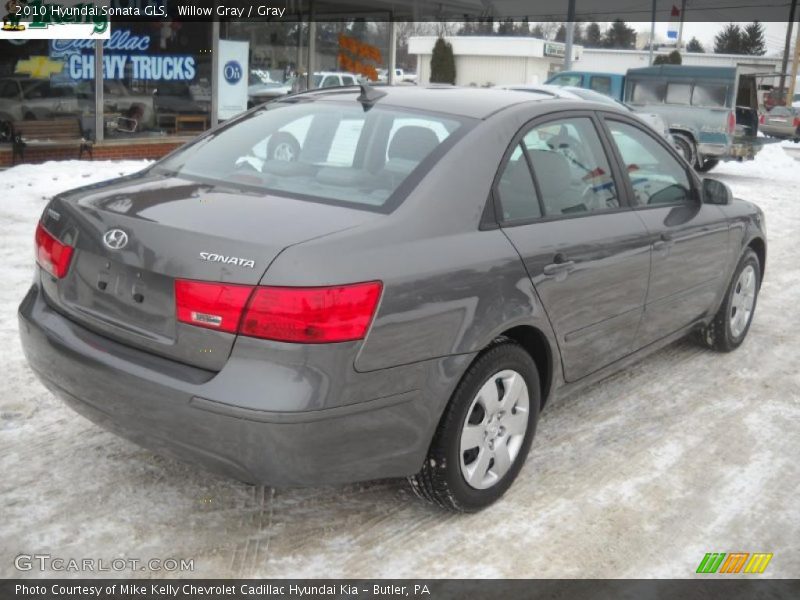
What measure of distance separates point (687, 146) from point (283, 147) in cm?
1390

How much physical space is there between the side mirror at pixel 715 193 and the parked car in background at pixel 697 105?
11619 millimetres

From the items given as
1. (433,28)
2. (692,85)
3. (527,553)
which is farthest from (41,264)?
(433,28)

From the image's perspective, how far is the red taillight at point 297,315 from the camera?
2764mm

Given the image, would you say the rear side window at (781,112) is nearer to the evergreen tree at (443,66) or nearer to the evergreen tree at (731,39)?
the evergreen tree at (443,66)

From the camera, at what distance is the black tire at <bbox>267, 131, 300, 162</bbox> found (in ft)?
12.3

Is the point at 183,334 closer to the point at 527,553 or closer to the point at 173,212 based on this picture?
the point at 173,212

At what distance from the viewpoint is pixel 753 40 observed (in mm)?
82500

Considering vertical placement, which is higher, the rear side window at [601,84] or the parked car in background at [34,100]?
the rear side window at [601,84]

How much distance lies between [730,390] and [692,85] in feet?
42.6

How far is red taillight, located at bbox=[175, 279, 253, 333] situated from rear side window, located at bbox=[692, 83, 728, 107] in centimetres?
1558

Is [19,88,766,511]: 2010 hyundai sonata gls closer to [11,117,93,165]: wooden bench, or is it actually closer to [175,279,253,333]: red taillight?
[175,279,253,333]: red taillight

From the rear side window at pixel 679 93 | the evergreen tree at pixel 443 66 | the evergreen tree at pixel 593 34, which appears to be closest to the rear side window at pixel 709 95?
the rear side window at pixel 679 93

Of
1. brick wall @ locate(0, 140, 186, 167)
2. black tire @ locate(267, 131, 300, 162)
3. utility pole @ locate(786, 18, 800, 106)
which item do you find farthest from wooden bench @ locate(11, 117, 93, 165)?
utility pole @ locate(786, 18, 800, 106)

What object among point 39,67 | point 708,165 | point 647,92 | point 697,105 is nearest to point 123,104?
point 39,67
